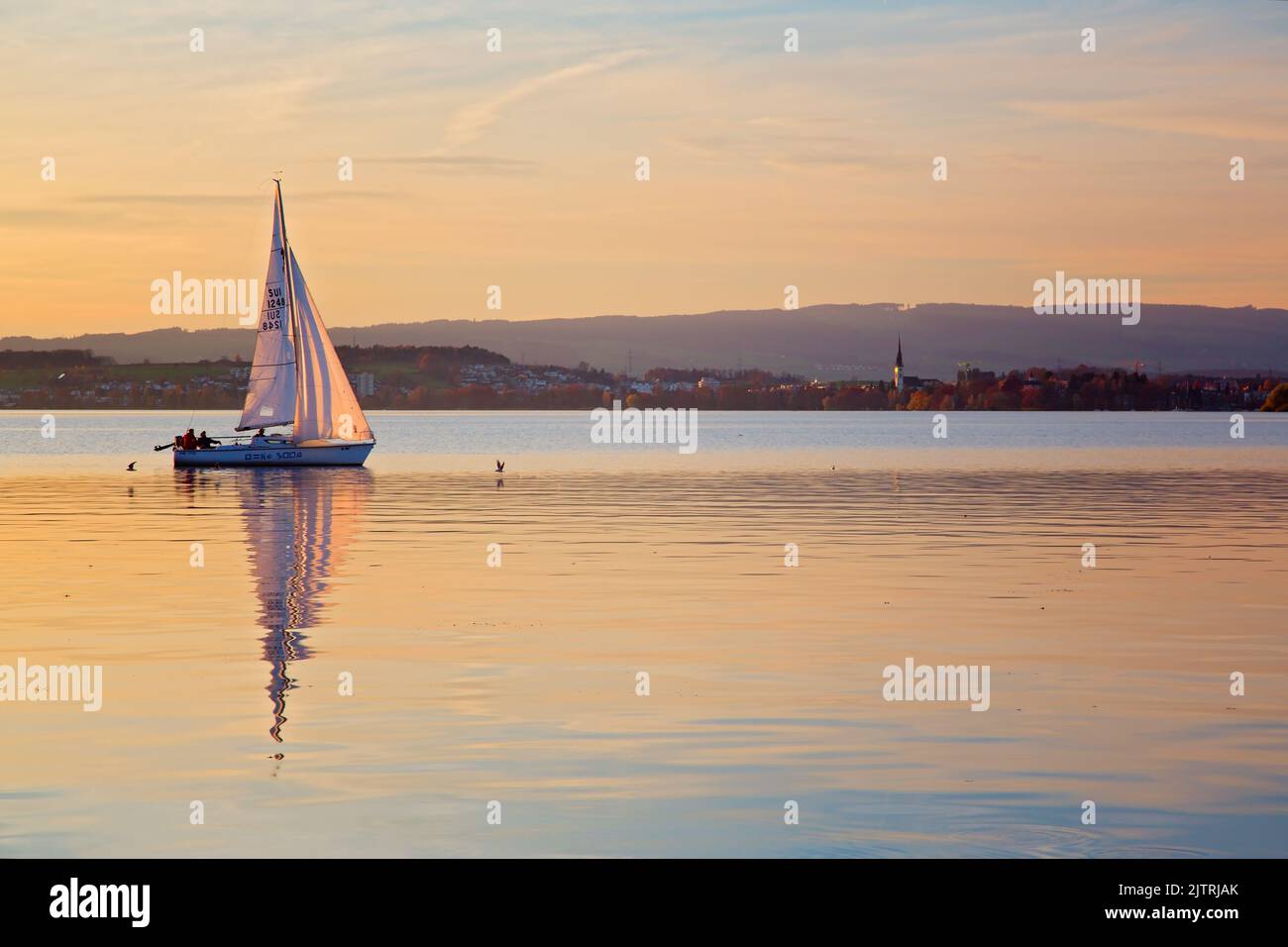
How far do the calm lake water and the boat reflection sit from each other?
19cm

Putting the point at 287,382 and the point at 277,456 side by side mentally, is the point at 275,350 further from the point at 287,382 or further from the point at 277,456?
the point at 277,456

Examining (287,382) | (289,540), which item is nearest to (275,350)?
(287,382)

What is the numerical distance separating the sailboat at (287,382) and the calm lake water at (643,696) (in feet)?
148

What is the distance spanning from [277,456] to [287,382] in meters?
5.32

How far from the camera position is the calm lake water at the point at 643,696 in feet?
54.3

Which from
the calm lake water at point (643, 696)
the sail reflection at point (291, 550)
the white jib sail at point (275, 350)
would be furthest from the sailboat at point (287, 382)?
the calm lake water at point (643, 696)

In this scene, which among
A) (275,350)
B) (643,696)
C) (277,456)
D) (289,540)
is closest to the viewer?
(643,696)

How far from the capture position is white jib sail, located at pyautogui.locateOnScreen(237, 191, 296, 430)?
102 m

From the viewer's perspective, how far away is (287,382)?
102312 millimetres

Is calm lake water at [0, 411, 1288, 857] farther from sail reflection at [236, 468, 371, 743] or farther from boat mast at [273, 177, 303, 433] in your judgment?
boat mast at [273, 177, 303, 433]

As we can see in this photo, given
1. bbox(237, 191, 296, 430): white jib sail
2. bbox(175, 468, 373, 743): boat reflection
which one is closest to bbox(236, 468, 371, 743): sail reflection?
bbox(175, 468, 373, 743): boat reflection
